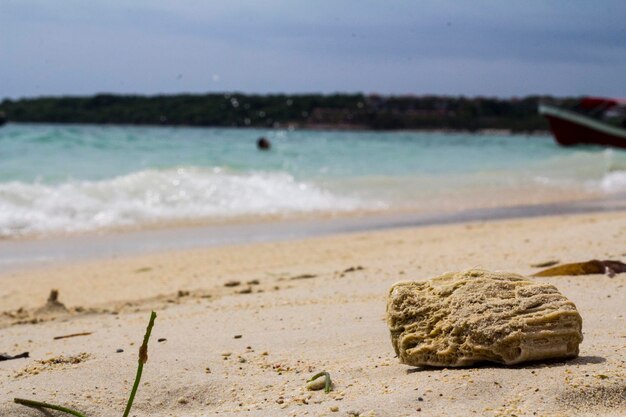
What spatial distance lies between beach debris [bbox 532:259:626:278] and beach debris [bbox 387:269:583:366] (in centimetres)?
184

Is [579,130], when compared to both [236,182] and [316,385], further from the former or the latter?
[316,385]

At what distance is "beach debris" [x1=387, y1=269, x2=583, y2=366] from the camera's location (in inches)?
117

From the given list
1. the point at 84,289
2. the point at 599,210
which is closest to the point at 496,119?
the point at 599,210

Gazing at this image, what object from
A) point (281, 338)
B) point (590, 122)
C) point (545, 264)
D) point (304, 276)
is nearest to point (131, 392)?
point (281, 338)

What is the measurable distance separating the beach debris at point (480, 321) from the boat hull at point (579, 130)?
28.4 m

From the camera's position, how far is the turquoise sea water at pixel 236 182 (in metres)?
12.2

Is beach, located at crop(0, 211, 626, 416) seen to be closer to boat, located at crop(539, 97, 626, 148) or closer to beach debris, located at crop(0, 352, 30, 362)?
beach debris, located at crop(0, 352, 30, 362)

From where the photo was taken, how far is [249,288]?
19.5 ft

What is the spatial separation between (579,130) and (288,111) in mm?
27476

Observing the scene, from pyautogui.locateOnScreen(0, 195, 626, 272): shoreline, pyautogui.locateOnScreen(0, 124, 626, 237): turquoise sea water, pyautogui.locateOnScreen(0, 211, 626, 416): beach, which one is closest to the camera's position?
pyautogui.locateOnScreen(0, 211, 626, 416): beach

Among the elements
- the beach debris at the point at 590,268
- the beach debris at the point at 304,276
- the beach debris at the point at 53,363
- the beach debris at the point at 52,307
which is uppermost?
the beach debris at the point at 590,268

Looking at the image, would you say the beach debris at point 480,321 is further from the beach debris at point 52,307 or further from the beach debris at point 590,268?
the beach debris at point 52,307

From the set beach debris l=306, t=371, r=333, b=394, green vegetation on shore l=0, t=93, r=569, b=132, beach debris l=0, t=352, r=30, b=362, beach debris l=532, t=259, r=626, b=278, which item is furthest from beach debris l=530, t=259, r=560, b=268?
green vegetation on shore l=0, t=93, r=569, b=132

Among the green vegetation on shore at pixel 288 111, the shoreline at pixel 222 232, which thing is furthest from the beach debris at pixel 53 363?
the green vegetation on shore at pixel 288 111
